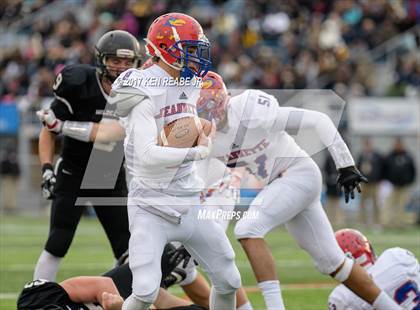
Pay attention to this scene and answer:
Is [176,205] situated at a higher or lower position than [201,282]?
higher

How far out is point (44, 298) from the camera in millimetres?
5016

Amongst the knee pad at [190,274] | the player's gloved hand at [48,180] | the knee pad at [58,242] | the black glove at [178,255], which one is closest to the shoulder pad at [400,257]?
the knee pad at [190,274]

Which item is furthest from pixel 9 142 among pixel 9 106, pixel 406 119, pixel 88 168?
pixel 88 168

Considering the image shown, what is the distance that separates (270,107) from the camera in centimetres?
577

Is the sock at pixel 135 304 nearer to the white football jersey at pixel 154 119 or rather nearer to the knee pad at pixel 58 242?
the white football jersey at pixel 154 119

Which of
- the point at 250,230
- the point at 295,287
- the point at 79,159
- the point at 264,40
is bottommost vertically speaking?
the point at 264,40

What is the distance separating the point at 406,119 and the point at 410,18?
2.90m

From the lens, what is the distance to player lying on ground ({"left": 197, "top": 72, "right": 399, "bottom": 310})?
18.6 feet

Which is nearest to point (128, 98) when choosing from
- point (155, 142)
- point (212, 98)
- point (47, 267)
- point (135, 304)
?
point (155, 142)

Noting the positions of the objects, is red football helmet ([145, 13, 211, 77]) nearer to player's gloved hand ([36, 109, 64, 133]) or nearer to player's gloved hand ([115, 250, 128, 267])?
player's gloved hand ([36, 109, 64, 133])

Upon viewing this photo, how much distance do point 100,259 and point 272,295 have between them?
15.8 feet

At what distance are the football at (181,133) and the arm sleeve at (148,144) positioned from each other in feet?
0.46

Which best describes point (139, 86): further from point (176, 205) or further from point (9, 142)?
point (9, 142)

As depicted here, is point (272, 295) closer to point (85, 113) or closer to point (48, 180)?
point (48, 180)
